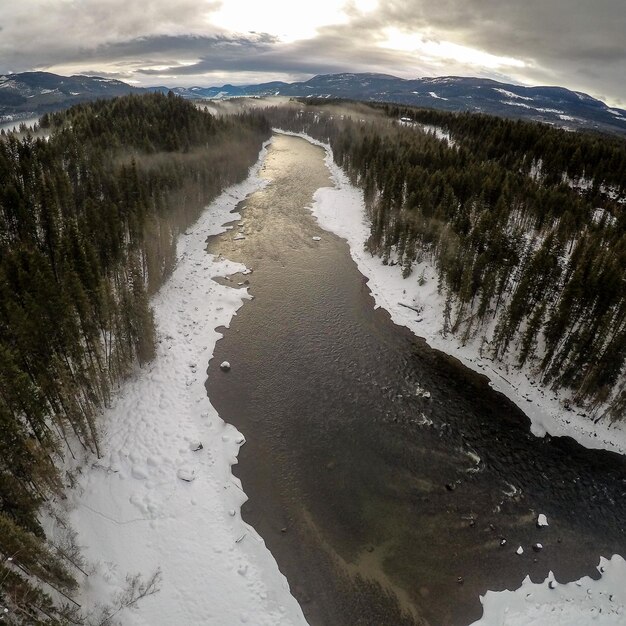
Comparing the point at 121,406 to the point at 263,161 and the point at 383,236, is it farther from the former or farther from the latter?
the point at 263,161

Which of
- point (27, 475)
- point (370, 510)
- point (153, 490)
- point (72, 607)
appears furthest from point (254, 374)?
point (72, 607)

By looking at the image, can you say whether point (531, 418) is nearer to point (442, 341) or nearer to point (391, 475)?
point (442, 341)

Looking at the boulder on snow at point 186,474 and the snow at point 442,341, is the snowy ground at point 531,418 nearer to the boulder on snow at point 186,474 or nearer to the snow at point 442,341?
the snow at point 442,341

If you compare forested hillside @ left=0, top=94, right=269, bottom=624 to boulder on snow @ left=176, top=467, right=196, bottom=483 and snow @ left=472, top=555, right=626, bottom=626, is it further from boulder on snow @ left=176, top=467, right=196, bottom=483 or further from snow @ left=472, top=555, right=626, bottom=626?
snow @ left=472, top=555, right=626, bottom=626

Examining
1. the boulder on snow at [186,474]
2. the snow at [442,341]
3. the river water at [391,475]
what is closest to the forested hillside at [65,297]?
the boulder on snow at [186,474]

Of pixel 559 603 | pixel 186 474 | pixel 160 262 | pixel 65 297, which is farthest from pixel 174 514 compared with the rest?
pixel 160 262
